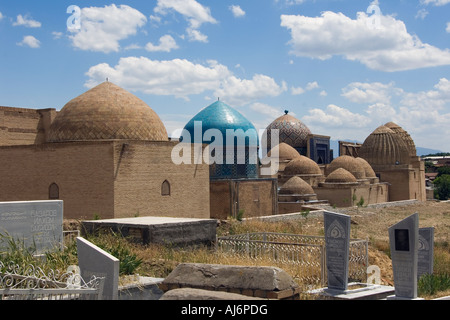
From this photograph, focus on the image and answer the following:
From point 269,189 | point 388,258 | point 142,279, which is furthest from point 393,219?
point 142,279

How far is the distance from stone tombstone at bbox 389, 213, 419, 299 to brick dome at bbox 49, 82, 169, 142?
1239 centimetres

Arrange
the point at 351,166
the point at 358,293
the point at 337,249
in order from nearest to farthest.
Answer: the point at 358,293 → the point at 337,249 → the point at 351,166

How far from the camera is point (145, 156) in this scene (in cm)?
1752

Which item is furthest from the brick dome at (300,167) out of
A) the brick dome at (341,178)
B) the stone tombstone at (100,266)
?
the stone tombstone at (100,266)

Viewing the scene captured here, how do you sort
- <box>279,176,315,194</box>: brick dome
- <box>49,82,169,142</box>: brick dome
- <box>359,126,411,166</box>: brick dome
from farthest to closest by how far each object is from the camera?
<box>359,126,411,166</box>: brick dome
<box>279,176,315,194</box>: brick dome
<box>49,82,169,142</box>: brick dome

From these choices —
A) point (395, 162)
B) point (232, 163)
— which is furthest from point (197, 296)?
point (395, 162)

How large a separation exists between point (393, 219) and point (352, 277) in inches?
662

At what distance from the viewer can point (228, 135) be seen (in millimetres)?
24766

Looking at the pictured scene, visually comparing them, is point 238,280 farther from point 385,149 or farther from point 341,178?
point 385,149

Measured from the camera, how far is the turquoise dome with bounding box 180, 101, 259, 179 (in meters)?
24.0

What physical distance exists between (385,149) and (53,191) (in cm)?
2947

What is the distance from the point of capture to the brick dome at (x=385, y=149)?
4097cm

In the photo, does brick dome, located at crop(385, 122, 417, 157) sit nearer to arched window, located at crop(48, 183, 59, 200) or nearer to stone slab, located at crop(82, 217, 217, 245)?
arched window, located at crop(48, 183, 59, 200)

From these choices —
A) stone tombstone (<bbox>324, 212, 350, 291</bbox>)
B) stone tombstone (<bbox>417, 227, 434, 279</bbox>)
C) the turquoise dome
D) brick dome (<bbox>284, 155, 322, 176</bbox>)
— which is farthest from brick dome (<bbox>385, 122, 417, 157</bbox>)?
stone tombstone (<bbox>324, 212, 350, 291</bbox>)
